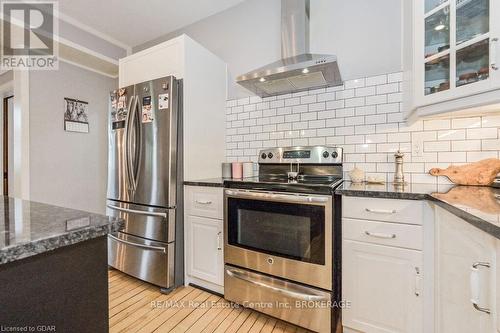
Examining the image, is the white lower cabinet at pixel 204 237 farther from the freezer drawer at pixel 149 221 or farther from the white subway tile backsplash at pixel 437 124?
the white subway tile backsplash at pixel 437 124

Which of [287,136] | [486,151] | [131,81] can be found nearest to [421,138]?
[486,151]

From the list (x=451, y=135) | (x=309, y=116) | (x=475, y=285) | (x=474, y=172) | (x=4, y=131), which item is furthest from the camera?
(x=4, y=131)

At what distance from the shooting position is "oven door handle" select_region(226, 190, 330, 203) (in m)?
1.45

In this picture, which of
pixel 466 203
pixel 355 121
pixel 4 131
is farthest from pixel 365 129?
pixel 4 131

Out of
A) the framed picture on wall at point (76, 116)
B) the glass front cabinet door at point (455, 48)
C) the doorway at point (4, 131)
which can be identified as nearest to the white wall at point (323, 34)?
the glass front cabinet door at point (455, 48)

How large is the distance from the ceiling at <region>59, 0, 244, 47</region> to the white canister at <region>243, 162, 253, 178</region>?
1694mm

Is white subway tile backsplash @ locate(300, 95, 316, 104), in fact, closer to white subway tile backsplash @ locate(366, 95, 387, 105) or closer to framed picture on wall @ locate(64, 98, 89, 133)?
→ white subway tile backsplash @ locate(366, 95, 387, 105)

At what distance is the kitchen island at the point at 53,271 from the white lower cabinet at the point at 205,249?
1199 millimetres

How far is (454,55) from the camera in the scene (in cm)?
132

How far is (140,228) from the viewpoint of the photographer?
2.09 metres

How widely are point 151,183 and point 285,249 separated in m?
1.23

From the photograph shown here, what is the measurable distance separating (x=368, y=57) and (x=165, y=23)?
2274 mm

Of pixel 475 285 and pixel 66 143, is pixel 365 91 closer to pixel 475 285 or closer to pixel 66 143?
pixel 475 285

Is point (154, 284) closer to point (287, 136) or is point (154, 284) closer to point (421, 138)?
point (287, 136)
